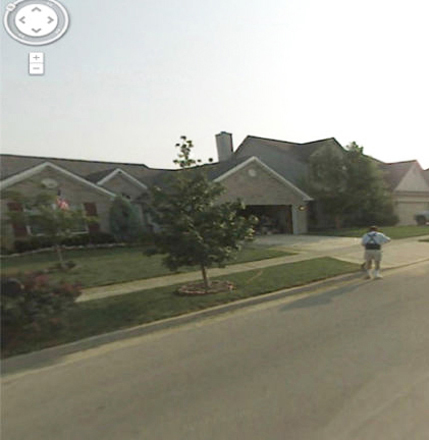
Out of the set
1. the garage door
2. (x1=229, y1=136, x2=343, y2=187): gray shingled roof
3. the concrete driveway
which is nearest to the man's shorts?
the concrete driveway

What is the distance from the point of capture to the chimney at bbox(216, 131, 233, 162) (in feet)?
112

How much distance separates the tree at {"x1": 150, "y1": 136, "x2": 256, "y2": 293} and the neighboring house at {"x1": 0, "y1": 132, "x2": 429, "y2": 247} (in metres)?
0.66

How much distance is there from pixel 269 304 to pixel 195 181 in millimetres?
3200

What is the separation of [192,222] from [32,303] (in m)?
3.56

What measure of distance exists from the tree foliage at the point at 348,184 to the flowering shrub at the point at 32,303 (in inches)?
903

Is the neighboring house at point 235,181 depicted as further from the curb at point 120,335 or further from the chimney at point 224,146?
the curb at point 120,335

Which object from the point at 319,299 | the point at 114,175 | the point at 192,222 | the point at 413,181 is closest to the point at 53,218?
the point at 192,222

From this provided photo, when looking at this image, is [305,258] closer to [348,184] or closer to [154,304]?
[154,304]

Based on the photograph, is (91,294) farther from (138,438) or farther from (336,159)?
(336,159)

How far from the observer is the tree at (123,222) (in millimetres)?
18594

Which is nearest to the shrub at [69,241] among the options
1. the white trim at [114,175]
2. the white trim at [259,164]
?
the white trim at [114,175]

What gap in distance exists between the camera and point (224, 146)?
34.3 metres

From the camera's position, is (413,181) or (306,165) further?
(413,181)

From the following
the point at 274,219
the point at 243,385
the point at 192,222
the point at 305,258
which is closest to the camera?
the point at 243,385
